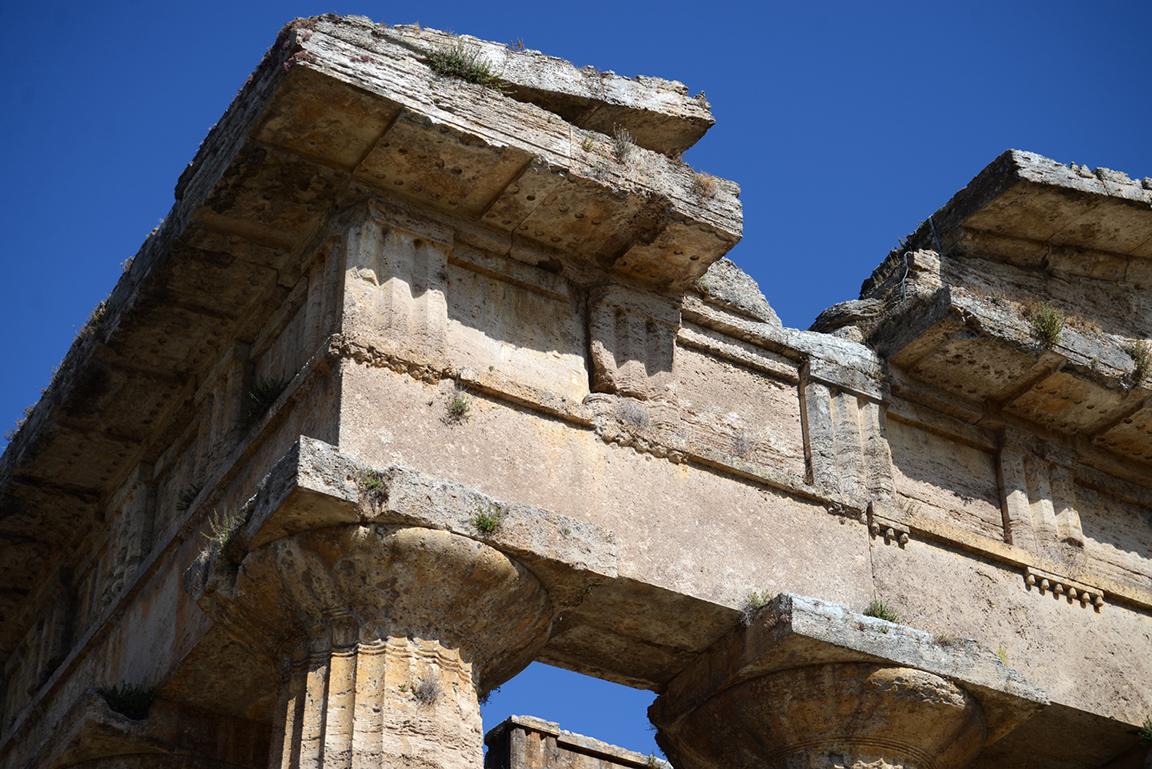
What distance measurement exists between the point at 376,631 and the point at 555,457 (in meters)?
Result: 1.66

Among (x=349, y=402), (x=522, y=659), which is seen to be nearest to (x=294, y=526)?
(x=349, y=402)

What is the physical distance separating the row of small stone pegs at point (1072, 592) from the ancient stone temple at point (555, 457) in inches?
1.0

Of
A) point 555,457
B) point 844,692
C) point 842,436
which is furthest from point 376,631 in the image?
point 842,436

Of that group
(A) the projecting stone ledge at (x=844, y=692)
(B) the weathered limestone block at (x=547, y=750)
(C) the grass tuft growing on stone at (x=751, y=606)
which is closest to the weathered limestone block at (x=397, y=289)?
(C) the grass tuft growing on stone at (x=751, y=606)

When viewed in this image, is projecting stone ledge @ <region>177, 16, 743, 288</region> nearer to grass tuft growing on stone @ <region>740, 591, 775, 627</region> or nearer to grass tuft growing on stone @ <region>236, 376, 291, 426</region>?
grass tuft growing on stone @ <region>236, 376, 291, 426</region>

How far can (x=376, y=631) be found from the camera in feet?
26.4

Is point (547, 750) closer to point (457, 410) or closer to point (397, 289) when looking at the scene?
point (457, 410)

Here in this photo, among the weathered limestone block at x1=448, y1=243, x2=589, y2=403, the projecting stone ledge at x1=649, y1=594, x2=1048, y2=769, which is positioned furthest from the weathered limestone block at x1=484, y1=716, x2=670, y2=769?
the weathered limestone block at x1=448, y1=243, x2=589, y2=403

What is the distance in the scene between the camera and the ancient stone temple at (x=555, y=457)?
27.3ft

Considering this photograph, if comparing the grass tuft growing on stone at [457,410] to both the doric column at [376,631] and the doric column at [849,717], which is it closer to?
the doric column at [376,631]

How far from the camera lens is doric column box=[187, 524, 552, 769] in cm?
773

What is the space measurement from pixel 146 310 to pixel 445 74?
271 cm

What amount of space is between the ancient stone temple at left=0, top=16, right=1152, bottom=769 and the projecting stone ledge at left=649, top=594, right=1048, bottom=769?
26 millimetres

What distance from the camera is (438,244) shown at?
948 cm
